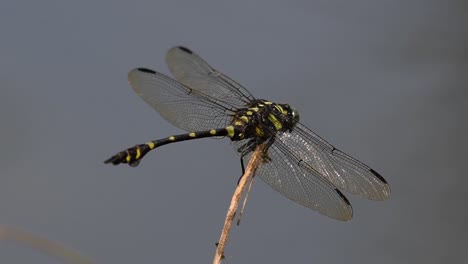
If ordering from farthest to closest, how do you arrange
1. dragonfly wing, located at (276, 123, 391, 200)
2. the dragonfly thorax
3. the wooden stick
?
the dragonfly thorax → dragonfly wing, located at (276, 123, 391, 200) → the wooden stick

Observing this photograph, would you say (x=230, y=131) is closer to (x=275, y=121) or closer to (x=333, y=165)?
(x=275, y=121)

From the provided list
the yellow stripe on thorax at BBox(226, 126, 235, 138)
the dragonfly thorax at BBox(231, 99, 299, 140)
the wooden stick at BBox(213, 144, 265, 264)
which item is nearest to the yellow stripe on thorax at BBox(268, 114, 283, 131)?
the dragonfly thorax at BBox(231, 99, 299, 140)

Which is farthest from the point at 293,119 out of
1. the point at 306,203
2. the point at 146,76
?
the point at 146,76

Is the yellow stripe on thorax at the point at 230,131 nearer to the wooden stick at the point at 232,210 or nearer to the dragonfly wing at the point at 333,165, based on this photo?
the dragonfly wing at the point at 333,165

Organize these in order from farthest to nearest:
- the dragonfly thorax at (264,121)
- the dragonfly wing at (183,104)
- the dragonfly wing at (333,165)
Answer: the dragonfly wing at (183,104)
the dragonfly thorax at (264,121)
the dragonfly wing at (333,165)

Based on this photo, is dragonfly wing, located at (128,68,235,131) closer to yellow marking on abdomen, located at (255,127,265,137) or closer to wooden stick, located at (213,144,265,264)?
yellow marking on abdomen, located at (255,127,265,137)

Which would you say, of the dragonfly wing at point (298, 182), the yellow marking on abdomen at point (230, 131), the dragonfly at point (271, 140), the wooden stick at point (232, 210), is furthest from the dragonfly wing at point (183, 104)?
the wooden stick at point (232, 210)

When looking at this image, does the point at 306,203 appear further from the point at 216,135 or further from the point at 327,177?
the point at 216,135

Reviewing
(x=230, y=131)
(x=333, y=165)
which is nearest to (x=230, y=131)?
(x=230, y=131)
